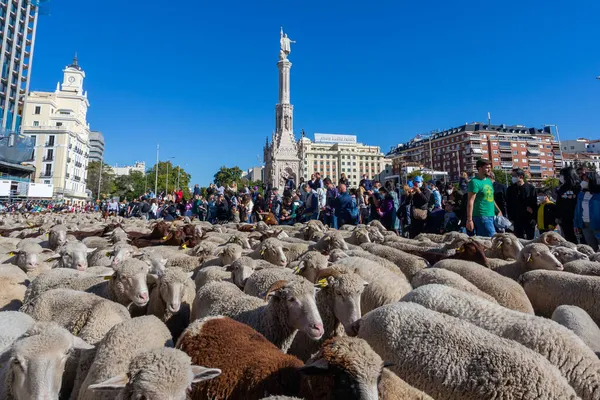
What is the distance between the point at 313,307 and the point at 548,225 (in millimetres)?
6993

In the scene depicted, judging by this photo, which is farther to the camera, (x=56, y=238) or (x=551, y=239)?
(x=56, y=238)

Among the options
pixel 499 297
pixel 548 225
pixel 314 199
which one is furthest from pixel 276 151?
pixel 499 297

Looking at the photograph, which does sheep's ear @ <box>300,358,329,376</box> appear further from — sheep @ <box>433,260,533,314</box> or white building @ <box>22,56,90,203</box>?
white building @ <box>22,56,90,203</box>

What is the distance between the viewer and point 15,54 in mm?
49875

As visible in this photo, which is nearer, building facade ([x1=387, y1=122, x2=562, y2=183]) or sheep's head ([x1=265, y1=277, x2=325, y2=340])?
sheep's head ([x1=265, y1=277, x2=325, y2=340])

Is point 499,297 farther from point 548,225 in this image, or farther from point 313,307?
point 548,225

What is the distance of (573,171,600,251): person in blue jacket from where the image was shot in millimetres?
6168

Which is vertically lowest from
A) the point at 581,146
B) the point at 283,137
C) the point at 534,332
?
the point at 534,332

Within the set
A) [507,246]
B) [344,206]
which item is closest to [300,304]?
[507,246]

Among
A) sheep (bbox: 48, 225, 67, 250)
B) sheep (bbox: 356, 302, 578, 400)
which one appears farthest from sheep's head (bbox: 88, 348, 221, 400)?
sheep (bbox: 48, 225, 67, 250)

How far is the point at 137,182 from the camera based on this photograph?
290 feet

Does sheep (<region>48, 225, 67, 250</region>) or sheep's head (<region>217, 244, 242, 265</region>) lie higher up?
sheep (<region>48, 225, 67, 250</region>)

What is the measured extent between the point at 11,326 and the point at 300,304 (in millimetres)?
2140

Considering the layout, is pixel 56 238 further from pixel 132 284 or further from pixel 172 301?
pixel 172 301
